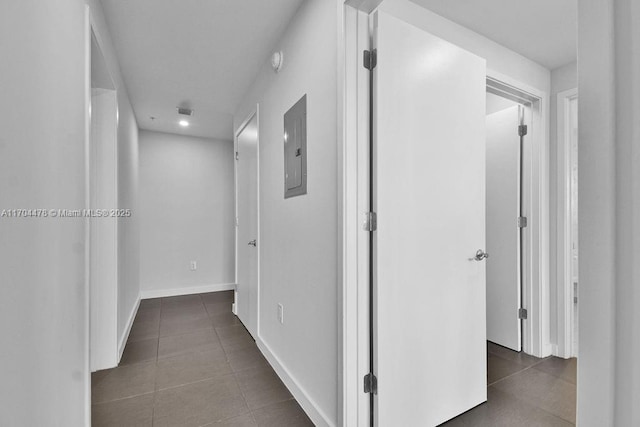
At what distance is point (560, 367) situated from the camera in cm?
232

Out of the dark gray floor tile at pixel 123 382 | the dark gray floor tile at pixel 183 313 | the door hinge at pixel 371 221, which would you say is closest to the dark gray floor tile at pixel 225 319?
the dark gray floor tile at pixel 183 313

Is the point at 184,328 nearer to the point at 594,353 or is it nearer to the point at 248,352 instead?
the point at 248,352

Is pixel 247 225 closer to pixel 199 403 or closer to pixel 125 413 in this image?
pixel 199 403

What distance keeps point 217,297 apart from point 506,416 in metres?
3.85

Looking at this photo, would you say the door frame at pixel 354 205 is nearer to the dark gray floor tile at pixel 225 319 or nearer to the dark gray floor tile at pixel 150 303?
the dark gray floor tile at pixel 225 319

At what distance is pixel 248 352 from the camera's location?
8.64 ft

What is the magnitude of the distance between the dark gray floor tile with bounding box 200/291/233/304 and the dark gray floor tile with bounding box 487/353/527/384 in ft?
10.8

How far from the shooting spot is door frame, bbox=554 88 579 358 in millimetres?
2459

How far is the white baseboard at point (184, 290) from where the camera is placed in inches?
174

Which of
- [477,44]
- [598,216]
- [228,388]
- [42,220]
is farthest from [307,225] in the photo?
[477,44]

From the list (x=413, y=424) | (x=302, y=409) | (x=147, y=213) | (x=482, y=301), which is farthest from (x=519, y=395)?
(x=147, y=213)

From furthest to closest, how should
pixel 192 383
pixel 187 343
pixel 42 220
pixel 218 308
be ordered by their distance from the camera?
pixel 218 308
pixel 187 343
pixel 192 383
pixel 42 220

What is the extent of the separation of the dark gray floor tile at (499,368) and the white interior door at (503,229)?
293mm

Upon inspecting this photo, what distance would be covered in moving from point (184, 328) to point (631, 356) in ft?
11.6
